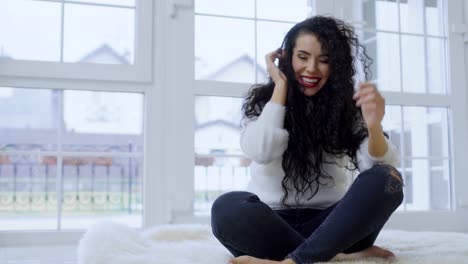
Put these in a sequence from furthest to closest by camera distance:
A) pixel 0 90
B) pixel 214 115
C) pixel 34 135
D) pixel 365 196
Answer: pixel 34 135
pixel 214 115
pixel 0 90
pixel 365 196

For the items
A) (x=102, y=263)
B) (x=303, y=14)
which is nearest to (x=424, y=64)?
(x=303, y=14)

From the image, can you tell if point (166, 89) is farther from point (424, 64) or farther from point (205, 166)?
point (424, 64)

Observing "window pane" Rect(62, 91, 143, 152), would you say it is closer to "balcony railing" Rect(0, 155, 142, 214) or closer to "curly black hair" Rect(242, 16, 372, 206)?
"balcony railing" Rect(0, 155, 142, 214)

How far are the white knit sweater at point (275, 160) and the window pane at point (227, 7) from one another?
93 centimetres

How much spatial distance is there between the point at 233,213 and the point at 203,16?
4.00 ft

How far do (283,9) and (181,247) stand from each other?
1285mm

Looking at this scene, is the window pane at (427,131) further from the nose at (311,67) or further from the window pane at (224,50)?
the nose at (311,67)

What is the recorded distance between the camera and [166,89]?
204 cm

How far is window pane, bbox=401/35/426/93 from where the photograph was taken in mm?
2506

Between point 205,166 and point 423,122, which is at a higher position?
point 423,122

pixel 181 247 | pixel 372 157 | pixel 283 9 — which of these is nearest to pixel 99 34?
pixel 283 9

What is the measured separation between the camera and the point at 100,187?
4.41 metres

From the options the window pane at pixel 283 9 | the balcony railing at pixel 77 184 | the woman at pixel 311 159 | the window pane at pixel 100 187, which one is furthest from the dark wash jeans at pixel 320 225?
the window pane at pixel 100 187

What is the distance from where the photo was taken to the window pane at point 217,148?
240 cm
